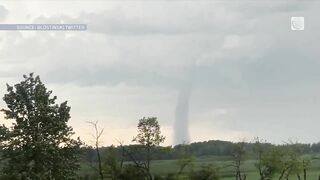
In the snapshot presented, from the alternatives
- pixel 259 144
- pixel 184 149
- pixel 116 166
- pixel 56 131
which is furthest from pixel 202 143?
pixel 56 131

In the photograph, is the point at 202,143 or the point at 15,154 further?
the point at 202,143

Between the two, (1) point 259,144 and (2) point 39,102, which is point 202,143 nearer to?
(1) point 259,144

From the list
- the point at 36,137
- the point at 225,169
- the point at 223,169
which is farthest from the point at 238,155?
the point at 36,137

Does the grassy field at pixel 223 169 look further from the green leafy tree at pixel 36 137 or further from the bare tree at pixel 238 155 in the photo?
the green leafy tree at pixel 36 137

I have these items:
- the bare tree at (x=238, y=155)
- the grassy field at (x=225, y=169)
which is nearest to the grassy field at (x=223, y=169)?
the grassy field at (x=225, y=169)

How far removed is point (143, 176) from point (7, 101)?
17.0m

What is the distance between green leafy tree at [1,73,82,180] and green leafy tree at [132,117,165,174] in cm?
1652

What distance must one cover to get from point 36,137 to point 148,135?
1873cm

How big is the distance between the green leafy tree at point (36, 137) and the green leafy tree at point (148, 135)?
651 inches

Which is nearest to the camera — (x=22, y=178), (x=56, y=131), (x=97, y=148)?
(x=22, y=178)

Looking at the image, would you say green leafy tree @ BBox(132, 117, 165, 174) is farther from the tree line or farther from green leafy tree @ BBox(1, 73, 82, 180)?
green leafy tree @ BBox(1, 73, 82, 180)

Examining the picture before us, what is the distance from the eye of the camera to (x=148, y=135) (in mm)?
42750

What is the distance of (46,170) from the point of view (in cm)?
2384

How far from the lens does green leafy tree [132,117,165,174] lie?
4184 centimetres
